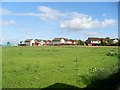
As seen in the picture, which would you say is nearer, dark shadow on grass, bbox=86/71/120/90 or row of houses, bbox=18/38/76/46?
dark shadow on grass, bbox=86/71/120/90

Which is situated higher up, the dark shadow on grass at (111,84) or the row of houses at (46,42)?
the row of houses at (46,42)

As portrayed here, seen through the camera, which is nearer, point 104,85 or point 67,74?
point 104,85

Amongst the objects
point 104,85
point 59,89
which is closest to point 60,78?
point 59,89

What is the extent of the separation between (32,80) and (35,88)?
166 cm

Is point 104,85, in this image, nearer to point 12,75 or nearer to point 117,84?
point 117,84

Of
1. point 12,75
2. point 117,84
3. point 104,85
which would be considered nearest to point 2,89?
point 12,75

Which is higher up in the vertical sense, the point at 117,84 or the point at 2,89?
the point at 117,84

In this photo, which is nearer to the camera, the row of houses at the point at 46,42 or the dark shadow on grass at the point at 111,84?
the dark shadow on grass at the point at 111,84

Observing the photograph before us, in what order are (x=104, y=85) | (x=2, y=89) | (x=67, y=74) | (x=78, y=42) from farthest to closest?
1. (x=78, y=42)
2. (x=67, y=74)
3. (x=2, y=89)
4. (x=104, y=85)

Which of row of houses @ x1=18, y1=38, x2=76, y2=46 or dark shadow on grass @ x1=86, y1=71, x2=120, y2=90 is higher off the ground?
row of houses @ x1=18, y1=38, x2=76, y2=46

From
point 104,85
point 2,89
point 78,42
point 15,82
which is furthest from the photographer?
point 78,42

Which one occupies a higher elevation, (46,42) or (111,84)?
(46,42)

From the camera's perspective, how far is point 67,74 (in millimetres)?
13234

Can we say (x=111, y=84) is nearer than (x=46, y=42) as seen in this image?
Yes
